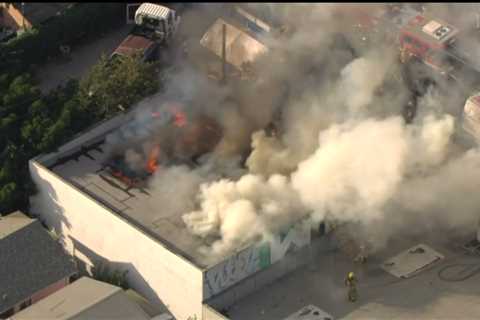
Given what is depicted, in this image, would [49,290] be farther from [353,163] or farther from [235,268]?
[353,163]

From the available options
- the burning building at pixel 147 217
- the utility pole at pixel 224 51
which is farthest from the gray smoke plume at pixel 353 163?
the utility pole at pixel 224 51

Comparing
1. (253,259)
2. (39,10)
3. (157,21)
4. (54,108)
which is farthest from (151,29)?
(253,259)

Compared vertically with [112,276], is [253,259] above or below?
above

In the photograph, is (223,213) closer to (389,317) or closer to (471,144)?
(389,317)

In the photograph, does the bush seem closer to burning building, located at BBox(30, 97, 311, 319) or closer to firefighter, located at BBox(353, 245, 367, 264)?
burning building, located at BBox(30, 97, 311, 319)

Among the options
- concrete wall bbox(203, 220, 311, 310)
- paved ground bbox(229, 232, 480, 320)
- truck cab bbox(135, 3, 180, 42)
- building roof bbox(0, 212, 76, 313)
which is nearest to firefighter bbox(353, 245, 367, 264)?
paved ground bbox(229, 232, 480, 320)

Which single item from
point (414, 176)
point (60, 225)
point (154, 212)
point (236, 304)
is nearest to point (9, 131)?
point (60, 225)
